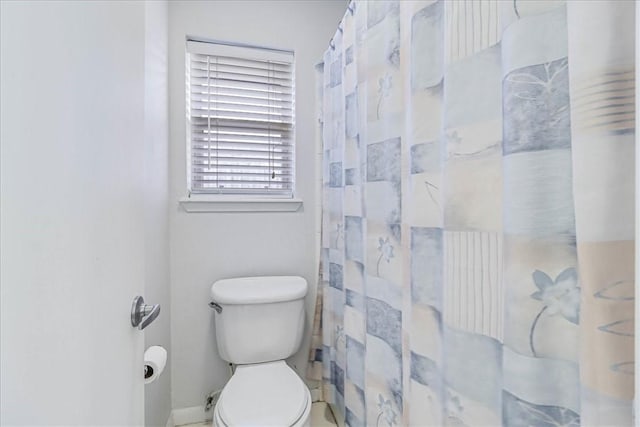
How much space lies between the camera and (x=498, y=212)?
0.64 m

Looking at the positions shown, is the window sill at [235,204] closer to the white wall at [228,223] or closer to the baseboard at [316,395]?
the white wall at [228,223]

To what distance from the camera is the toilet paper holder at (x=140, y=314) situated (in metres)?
0.71

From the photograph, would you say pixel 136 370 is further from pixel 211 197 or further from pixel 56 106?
pixel 211 197

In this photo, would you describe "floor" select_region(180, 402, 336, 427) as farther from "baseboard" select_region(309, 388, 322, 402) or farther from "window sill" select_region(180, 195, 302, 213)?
"window sill" select_region(180, 195, 302, 213)

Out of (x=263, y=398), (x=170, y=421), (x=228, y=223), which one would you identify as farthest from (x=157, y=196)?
(x=170, y=421)

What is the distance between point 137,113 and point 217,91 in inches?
44.1

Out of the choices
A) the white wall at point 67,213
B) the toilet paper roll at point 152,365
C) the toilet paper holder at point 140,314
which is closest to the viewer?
the white wall at point 67,213

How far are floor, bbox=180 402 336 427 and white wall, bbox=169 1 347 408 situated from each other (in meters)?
0.11

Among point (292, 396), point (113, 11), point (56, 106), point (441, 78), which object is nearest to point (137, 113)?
point (113, 11)

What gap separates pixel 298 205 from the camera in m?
1.86

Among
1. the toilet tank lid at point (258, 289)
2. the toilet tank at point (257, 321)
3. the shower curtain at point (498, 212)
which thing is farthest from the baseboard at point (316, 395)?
the shower curtain at point (498, 212)

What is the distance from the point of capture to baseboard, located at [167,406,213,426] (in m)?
1.66

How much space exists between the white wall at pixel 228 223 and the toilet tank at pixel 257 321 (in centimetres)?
16

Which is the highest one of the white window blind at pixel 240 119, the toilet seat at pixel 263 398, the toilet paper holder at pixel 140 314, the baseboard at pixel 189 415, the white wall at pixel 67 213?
the white window blind at pixel 240 119
